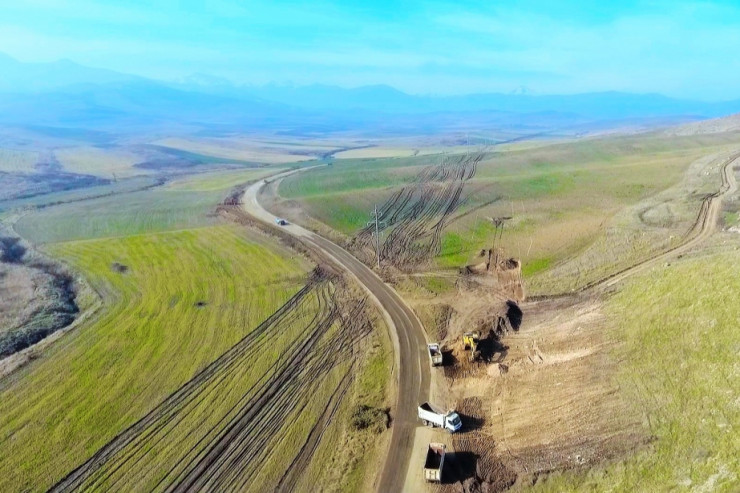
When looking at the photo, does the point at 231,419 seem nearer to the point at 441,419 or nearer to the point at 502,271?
the point at 441,419

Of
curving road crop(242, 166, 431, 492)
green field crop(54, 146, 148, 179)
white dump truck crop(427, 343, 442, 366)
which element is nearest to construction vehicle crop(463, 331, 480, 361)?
white dump truck crop(427, 343, 442, 366)

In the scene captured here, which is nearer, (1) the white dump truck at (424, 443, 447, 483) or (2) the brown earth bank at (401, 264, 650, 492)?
(2) the brown earth bank at (401, 264, 650, 492)

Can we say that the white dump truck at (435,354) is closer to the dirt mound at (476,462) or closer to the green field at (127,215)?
the dirt mound at (476,462)

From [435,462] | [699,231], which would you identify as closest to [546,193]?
[699,231]

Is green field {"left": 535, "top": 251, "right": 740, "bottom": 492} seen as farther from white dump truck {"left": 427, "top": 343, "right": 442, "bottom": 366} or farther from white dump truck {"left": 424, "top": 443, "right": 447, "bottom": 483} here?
white dump truck {"left": 427, "top": 343, "right": 442, "bottom": 366}

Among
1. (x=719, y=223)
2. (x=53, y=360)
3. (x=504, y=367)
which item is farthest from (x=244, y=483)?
(x=719, y=223)

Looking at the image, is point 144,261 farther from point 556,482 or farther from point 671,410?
point 671,410

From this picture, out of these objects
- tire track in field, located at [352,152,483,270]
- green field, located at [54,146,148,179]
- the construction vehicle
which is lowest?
the construction vehicle
